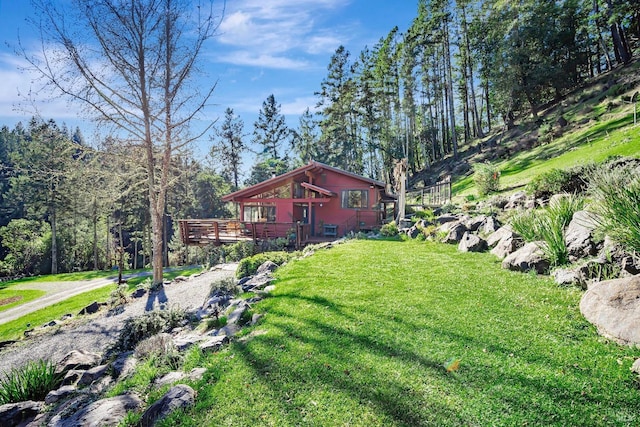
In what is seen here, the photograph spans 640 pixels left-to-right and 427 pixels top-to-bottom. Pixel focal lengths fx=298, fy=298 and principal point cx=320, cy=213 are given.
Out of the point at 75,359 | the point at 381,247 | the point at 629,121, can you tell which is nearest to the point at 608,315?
the point at 381,247

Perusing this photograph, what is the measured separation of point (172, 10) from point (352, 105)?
25.7 m

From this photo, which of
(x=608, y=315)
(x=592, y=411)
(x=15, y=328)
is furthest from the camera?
(x=15, y=328)

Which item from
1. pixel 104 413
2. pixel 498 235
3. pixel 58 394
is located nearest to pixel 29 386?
pixel 58 394

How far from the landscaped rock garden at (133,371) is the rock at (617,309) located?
4.42 meters

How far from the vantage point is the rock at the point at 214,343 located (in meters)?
4.17

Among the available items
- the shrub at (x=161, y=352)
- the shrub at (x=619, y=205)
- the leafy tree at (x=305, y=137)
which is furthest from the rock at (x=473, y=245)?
the leafy tree at (x=305, y=137)

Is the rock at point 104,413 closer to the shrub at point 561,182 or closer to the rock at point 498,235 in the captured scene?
the rock at point 498,235

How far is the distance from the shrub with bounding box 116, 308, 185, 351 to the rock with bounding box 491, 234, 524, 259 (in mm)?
7242

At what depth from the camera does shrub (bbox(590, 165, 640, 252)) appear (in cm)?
399

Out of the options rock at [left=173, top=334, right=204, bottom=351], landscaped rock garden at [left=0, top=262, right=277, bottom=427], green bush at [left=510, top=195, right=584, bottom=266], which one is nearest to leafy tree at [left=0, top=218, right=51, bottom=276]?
landscaped rock garden at [left=0, top=262, right=277, bottom=427]

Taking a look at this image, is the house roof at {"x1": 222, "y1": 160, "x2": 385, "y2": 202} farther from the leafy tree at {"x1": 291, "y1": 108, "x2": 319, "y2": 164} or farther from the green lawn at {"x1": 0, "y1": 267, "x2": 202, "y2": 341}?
the leafy tree at {"x1": 291, "y1": 108, "x2": 319, "y2": 164}

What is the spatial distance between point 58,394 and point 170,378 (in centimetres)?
207

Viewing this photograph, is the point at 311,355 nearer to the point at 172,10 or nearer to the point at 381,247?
the point at 381,247

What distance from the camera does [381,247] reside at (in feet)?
31.7
